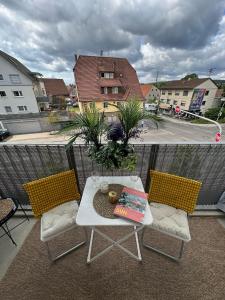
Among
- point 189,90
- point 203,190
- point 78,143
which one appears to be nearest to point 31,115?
point 78,143

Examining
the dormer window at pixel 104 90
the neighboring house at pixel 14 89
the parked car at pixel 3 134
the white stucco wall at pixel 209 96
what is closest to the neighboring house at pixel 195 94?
the white stucco wall at pixel 209 96

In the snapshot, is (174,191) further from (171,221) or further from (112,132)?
(112,132)

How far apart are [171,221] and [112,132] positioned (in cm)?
108

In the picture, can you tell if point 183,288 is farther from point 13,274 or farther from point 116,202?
point 13,274

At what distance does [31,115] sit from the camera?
1162 centimetres

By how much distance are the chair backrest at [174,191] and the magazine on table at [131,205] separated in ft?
0.97

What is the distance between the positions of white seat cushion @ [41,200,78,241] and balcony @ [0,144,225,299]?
→ 424 mm

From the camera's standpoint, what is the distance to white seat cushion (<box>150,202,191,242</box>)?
1.28 metres

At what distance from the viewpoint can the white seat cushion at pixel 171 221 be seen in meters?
1.28

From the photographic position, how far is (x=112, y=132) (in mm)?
1227

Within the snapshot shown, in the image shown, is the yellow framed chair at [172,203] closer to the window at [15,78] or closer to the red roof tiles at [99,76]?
the red roof tiles at [99,76]

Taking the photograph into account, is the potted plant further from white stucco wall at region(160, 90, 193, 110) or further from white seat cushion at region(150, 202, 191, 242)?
white stucco wall at region(160, 90, 193, 110)

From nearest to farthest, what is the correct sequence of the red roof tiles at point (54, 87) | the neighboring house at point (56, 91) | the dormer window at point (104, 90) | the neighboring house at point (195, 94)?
the dormer window at point (104, 90), the neighboring house at point (195, 94), the neighboring house at point (56, 91), the red roof tiles at point (54, 87)

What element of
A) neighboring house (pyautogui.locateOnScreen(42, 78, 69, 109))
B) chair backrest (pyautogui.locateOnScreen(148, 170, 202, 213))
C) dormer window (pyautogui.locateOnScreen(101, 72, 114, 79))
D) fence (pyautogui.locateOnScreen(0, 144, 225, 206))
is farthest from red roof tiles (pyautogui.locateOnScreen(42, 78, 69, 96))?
chair backrest (pyautogui.locateOnScreen(148, 170, 202, 213))
